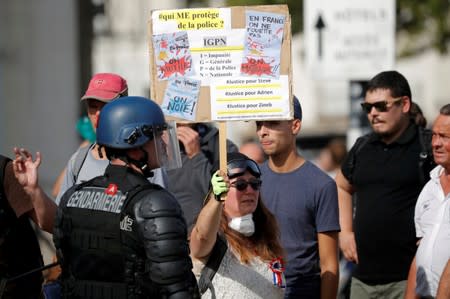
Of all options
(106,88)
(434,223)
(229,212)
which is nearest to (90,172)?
(106,88)

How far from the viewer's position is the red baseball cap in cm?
654

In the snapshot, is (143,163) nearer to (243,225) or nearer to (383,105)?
(243,225)

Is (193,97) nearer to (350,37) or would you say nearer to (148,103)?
(148,103)

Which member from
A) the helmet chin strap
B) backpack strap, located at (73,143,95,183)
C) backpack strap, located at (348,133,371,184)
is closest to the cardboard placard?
backpack strap, located at (73,143,95,183)

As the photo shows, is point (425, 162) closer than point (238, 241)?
No

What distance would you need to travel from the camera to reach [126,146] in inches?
192

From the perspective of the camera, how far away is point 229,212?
19.3 ft

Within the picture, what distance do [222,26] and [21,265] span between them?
65.9 inches

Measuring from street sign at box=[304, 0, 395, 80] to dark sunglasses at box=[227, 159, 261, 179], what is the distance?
5034mm

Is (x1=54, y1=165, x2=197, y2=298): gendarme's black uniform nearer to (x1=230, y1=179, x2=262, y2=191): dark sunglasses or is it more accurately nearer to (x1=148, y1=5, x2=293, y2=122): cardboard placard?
(x1=230, y1=179, x2=262, y2=191): dark sunglasses

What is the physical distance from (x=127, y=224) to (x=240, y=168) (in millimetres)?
1323

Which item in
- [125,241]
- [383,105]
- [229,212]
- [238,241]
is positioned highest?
[383,105]

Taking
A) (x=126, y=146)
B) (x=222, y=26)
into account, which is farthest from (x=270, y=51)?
(x=126, y=146)

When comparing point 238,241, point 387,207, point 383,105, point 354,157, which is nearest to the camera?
point 238,241
